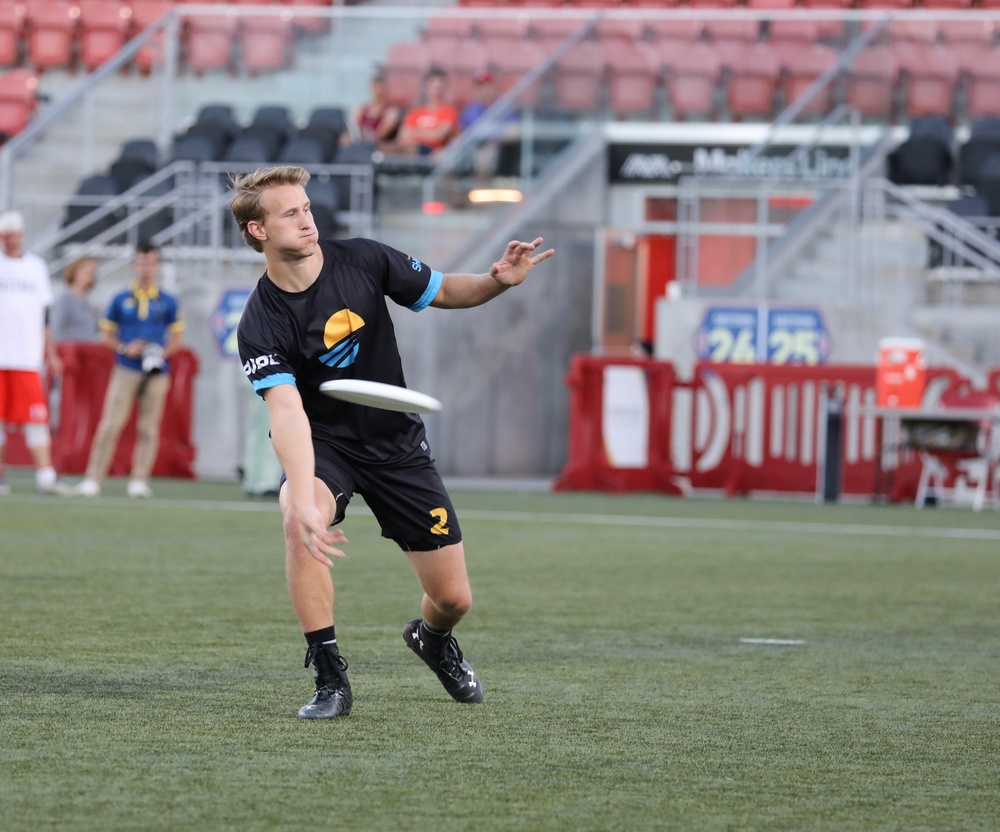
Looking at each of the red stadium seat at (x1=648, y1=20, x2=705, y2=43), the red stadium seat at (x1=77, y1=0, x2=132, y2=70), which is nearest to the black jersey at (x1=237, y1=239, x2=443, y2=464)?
the red stadium seat at (x1=648, y1=20, x2=705, y2=43)

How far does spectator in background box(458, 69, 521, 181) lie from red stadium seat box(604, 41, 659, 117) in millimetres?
1243

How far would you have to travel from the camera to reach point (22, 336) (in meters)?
14.9

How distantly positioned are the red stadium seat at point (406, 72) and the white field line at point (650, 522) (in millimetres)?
7786

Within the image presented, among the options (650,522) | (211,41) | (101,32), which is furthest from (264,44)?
(650,522)

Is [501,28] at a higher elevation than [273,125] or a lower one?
higher

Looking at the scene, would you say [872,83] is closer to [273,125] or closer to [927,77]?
[927,77]

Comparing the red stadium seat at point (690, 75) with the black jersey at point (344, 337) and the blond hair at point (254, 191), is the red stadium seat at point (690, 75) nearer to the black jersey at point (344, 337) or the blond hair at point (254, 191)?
the black jersey at point (344, 337)

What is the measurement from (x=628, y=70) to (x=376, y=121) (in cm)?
292

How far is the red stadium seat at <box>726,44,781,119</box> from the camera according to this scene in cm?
2161

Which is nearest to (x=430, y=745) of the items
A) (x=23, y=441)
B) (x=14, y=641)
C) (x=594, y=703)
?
(x=594, y=703)

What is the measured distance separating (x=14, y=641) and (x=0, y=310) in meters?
8.42

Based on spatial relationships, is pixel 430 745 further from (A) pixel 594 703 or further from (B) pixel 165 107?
(B) pixel 165 107

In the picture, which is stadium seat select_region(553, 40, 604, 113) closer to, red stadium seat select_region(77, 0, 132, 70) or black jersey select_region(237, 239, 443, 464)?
red stadium seat select_region(77, 0, 132, 70)

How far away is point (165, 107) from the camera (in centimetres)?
2345
